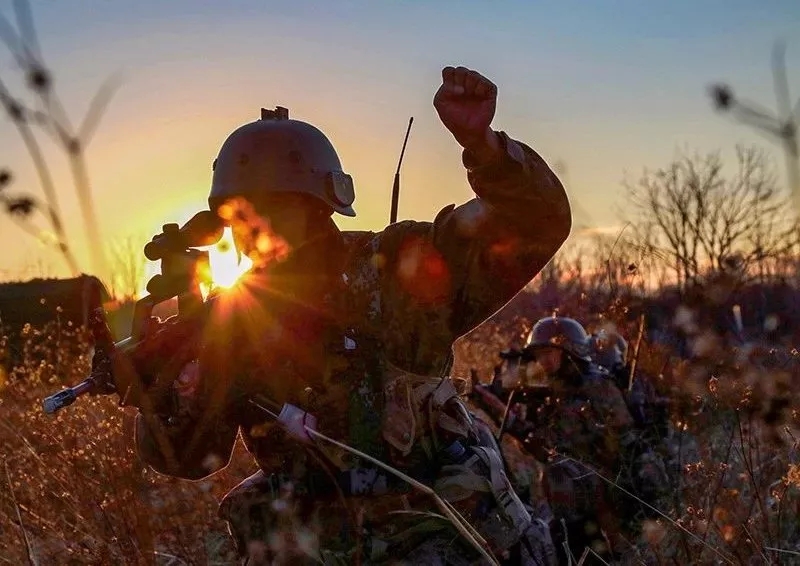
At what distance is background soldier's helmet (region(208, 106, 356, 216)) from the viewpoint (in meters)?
2.99

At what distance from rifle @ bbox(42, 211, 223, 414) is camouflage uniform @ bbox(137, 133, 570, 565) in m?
0.08

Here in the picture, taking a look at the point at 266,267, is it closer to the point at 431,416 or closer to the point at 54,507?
the point at 431,416

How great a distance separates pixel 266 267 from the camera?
283cm

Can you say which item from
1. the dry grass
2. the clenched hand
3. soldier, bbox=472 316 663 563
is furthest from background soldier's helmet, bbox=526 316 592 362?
the clenched hand

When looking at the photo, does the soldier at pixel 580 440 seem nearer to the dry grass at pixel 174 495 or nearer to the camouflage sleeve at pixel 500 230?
the dry grass at pixel 174 495

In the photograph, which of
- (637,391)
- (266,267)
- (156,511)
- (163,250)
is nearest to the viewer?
(163,250)

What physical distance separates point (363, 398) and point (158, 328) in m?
0.59

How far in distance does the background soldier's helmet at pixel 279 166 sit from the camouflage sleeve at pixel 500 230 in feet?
1.73

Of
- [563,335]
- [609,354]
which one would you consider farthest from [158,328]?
[609,354]

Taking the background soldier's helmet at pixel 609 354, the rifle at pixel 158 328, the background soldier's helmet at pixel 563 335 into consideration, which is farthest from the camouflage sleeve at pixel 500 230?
the background soldier's helmet at pixel 609 354

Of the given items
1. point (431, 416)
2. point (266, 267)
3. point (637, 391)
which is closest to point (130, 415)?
point (266, 267)

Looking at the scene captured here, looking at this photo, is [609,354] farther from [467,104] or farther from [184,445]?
[467,104]

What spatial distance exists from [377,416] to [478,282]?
45 centimetres

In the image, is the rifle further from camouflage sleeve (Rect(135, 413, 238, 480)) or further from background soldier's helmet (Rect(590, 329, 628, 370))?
background soldier's helmet (Rect(590, 329, 628, 370))
